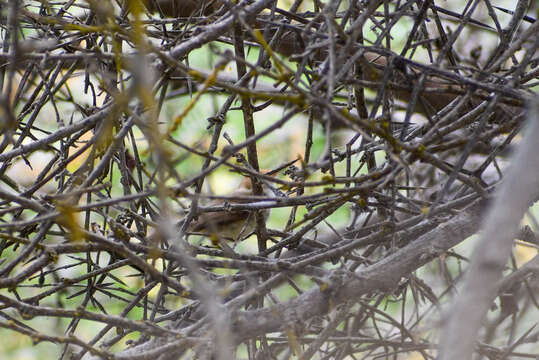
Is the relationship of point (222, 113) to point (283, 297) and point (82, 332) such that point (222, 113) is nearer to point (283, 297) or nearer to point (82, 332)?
point (283, 297)

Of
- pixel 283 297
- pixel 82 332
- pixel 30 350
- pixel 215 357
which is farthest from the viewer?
pixel 82 332

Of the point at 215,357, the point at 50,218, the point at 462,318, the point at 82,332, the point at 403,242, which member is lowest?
the point at 462,318

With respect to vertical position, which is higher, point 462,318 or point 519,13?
point 519,13

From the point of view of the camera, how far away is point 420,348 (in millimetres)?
2508

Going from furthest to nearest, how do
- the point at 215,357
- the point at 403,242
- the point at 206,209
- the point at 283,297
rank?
the point at 283,297 < the point at 403,242 < the point at 206,209 < the point at 215,357

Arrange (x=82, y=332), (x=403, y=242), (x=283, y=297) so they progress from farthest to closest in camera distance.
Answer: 1. (x=82, y=332)
2. (x=283, y=297)
3. (x=403, y=242)

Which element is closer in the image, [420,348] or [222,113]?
[420,348]

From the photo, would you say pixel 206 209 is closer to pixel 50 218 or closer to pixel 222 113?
pixel 222 113

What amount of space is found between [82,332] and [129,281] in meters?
0.66

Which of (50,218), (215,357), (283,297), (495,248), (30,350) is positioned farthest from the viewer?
(30,350)

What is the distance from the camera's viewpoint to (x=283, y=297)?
4375 mm

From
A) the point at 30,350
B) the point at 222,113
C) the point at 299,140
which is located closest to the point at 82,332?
the point at 30,350

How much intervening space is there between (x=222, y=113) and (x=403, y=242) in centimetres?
90

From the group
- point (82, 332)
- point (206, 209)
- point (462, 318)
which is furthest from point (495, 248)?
point (82, 332)
